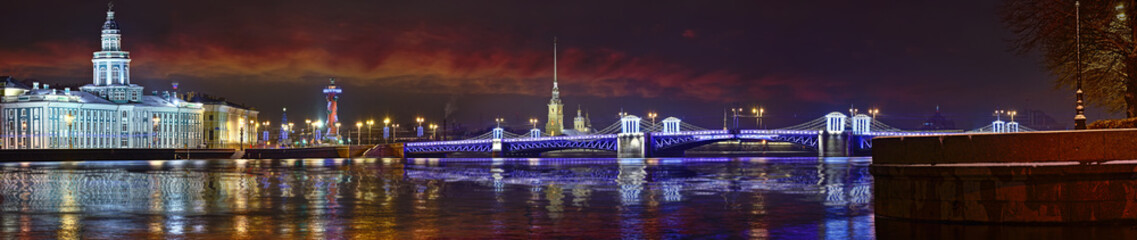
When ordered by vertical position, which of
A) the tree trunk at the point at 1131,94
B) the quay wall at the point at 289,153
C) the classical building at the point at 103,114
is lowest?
the quay wall at the point at 289,153

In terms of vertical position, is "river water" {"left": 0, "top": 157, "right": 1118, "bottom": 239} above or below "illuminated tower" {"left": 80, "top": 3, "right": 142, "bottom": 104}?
below

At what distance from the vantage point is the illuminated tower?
189 m

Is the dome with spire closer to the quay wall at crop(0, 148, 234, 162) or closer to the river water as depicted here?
the quay wall at crop(0, 148, 234, 162)

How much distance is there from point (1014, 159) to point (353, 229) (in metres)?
12.2

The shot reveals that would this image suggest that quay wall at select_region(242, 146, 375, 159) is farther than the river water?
Yes

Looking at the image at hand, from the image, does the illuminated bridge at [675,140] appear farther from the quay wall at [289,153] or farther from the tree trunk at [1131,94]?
the tree trunk at [1131,94]

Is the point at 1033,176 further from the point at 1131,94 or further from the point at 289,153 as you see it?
the point at 289,153

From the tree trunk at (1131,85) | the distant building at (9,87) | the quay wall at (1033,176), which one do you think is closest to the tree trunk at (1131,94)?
the tree trunk at (1131,85)

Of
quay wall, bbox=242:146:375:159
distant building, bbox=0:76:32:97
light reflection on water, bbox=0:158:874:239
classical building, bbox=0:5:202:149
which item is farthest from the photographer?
distant building, bbox=0:76:32:97

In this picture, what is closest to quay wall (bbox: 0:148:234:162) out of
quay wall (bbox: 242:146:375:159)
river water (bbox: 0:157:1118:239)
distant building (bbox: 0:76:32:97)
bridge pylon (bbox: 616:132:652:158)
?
quay wall (bbox: 242:146:375:159)

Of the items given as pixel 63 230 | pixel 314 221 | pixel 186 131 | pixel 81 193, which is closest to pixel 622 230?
pixel 314 221

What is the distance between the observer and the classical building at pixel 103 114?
163000 mm

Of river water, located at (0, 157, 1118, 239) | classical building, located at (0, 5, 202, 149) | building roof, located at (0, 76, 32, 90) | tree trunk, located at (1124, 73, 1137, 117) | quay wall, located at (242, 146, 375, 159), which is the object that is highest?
building roof, located at (0, 76, 32, 90)

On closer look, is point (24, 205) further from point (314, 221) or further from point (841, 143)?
point (841, 143)
